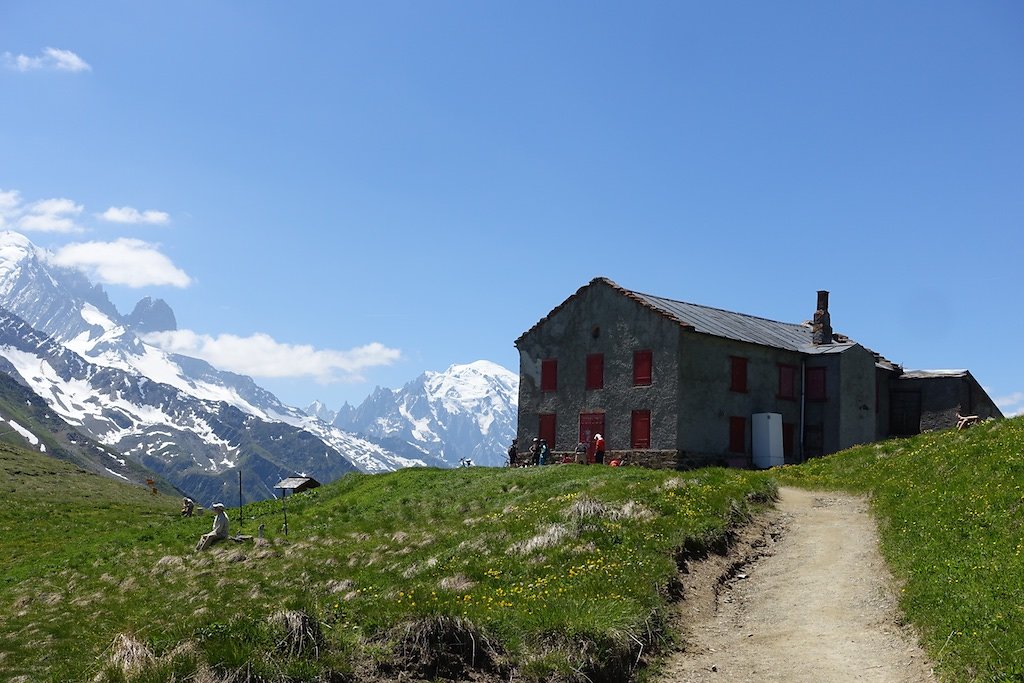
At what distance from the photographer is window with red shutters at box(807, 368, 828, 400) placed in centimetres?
5266

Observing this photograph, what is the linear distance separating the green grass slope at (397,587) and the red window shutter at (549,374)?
10299mm

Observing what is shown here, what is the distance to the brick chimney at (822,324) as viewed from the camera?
57.2 meters

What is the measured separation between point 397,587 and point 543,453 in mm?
31941

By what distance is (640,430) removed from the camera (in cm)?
4778

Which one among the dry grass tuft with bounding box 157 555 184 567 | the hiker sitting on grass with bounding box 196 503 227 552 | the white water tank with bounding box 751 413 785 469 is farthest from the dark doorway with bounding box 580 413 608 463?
the dry grass tuft with bounding box 157 555 184 567

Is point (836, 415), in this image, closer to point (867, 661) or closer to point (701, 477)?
point (701, 477)

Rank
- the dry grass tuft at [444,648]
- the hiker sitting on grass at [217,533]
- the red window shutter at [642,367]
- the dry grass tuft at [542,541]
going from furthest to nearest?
the red window shutter at [642,367] → the hiker sitting on grass at [217,533] → the dry grass tuft at [542,541] → the dry grass tuft at [444,648]

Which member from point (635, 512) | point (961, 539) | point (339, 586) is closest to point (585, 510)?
point (635, 512)

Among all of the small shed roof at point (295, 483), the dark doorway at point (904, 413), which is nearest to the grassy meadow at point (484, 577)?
the small shed roof at point (295, 483)

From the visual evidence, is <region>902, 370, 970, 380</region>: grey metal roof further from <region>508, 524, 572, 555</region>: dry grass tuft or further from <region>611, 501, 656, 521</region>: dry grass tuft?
<region>508, 524, 572, 555</region>: dry grass tuft

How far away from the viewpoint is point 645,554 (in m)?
19.1

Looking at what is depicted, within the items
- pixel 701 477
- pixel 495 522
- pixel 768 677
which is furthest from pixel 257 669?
pixel 701 477

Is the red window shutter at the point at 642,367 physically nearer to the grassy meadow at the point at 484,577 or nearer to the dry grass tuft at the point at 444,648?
the grassy meadow at the point at 484,577

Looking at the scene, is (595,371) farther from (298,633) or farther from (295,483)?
(298,633)
